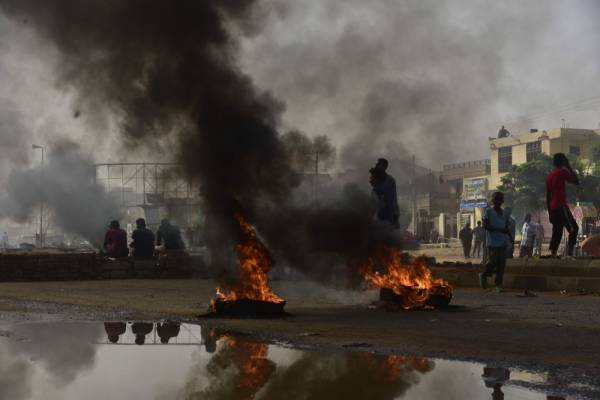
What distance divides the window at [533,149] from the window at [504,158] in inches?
88.9

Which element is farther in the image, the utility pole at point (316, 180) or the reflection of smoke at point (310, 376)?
the utility pole at point (316, 180)

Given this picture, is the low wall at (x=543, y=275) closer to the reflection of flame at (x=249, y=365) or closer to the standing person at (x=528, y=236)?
the standing person at (x=528, y=236)

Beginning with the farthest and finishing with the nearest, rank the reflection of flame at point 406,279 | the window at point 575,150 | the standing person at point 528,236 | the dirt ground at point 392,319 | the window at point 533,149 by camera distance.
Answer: the window at point 533,149 → the window at point 575,150 → the standing person at point 528,236 → the reflection of flame at point 406,279 → the dirt ground at point 392,319

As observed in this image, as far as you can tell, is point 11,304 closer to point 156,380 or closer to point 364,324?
point 364,324

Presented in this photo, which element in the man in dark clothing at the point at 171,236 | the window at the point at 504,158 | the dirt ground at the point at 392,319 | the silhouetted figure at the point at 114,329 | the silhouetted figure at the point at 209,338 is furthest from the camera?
the window at the point at 504,158

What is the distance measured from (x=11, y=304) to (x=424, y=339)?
22.6 ft

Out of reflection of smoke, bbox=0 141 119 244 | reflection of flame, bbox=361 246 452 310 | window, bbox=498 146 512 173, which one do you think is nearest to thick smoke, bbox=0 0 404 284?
reflection of flame, bbox=361 246 452 310

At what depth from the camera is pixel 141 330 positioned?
27.3ft

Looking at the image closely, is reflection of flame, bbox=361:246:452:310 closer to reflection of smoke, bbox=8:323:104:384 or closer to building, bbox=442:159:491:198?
reflection of smoke, bbox=8:323:104:384

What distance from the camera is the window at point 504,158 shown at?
64.6 m

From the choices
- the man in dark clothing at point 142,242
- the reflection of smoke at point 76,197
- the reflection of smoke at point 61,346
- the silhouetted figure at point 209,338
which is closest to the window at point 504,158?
the reflection of smoke at point 76,197

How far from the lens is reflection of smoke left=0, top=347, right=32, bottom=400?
16.3ft

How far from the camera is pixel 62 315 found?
32.6 feet

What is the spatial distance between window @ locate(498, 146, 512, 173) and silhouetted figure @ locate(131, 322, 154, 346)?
58.5m
